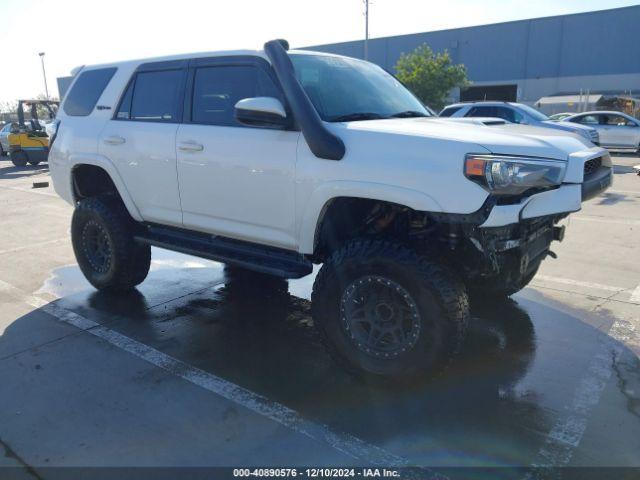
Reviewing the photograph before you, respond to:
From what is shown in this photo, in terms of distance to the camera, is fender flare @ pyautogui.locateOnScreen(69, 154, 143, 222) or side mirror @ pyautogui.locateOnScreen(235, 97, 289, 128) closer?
side mirror @ pyautogui.locateOnScreen(235, 97, 289, 128)

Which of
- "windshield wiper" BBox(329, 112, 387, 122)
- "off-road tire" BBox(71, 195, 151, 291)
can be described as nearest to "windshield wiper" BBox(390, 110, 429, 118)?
"windshield wiper" BBox(329, 112, 387, 122)

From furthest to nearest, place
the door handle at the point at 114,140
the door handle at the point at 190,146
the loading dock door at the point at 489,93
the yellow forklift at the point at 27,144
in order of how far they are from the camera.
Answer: the loading dock door at the point at 489,93
the yellow forklift at the point at 27,144
the door handle at the point at 114,140
the door handle at the point at 190,146

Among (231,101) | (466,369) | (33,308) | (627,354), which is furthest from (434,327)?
(33,308)

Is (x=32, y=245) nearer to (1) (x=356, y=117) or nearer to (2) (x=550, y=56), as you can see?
(1) (x=356, y=117)

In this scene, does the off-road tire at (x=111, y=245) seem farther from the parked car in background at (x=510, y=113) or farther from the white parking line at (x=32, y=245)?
the parked car in background at (x=510, y=113)

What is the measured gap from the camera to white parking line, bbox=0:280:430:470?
2.75 m

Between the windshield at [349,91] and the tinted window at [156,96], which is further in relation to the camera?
the tinted window at [156,96]

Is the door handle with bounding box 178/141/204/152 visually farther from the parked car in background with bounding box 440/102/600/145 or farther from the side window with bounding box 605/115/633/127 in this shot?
the side window with bounding box 605/115/633/127

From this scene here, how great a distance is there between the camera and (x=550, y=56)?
4500 cm

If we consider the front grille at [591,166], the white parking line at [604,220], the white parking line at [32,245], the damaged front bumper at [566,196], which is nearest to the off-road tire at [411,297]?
the damaged front bumper at [566,196]

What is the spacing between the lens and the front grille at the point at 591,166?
3427 mm

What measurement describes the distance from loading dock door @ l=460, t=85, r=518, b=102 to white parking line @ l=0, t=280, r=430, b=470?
47084 mm

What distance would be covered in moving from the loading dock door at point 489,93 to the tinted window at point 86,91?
1804 inches

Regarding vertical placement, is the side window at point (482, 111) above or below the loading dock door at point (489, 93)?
below
